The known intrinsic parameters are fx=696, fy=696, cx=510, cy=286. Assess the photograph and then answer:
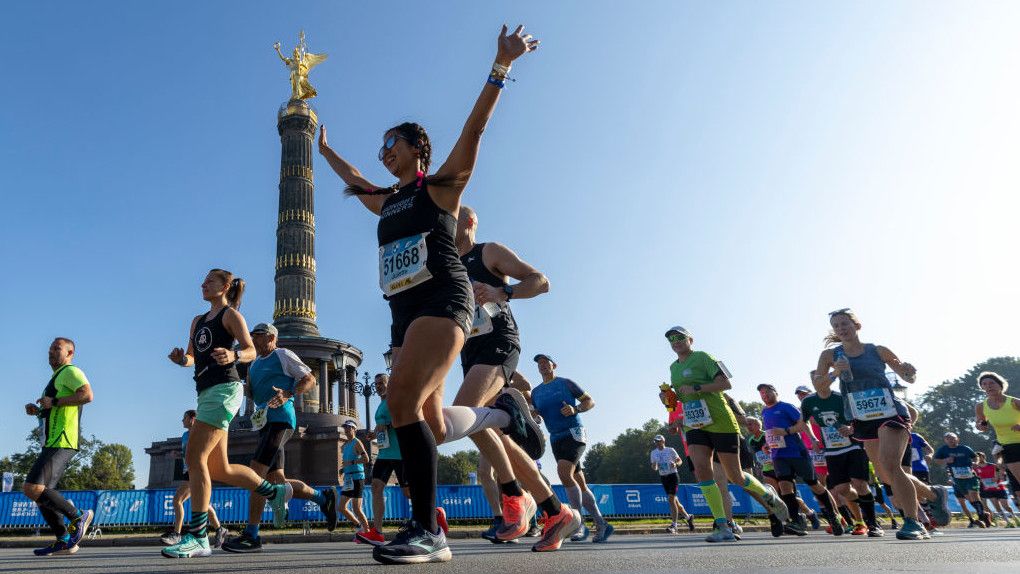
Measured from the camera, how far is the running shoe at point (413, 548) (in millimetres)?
2721

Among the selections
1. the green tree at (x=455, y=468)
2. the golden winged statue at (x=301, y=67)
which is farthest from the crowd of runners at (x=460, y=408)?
the green tree at (x=455, y=468)

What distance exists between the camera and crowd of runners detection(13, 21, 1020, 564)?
10.3 feet

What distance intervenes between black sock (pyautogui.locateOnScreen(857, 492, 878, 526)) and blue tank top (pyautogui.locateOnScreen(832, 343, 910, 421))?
5.85ft

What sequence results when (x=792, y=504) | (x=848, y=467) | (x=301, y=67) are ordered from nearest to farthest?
(x=848, y=467), (x=792, y=504), (x=301, y=67)

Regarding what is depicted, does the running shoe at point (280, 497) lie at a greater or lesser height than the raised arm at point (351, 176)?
lesser

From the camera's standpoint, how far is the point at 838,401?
8633 millimetres

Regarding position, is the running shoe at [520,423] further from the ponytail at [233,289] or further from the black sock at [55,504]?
the black sock at [55,504]

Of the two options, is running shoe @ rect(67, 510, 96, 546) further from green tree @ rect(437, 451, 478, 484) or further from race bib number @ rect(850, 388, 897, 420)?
green tree @ rect(437, 451, 478, 484)

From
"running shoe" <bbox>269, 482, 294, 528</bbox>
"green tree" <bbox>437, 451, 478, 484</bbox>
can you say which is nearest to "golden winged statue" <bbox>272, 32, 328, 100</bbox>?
"running shoe" <bbox>269, 482, 294, 528</bbox>

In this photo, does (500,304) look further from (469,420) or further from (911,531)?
(911,531)

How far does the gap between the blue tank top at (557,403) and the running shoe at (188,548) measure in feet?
Answer: 14.7

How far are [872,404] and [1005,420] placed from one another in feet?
13.2

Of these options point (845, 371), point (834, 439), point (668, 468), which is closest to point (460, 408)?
point (845, 371)

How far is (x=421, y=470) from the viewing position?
2.88 metres
